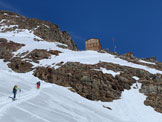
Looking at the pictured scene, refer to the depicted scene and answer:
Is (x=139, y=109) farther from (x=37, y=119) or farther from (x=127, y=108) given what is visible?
(x=37, y=119)

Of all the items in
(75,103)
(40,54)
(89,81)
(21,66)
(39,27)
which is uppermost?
(39,27)

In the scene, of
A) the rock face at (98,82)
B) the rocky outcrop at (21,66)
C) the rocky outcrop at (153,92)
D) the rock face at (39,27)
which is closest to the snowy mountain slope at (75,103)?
the rocky outcrop at (153,92)

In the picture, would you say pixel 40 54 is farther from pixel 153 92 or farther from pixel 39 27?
pixel 39 27

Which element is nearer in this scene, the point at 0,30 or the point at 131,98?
the point at 131,98

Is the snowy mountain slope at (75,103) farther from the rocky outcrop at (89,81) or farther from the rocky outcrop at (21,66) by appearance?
the rocky outcrop at (21,66)

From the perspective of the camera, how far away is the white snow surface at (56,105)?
12.7 metres

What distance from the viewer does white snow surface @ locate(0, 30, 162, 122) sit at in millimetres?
12742

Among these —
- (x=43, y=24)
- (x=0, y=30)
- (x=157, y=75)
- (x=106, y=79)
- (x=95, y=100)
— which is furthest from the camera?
(x=43, y=24)

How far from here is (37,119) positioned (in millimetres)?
11570

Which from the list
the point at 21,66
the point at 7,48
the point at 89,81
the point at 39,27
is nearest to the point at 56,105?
the point at 89,81

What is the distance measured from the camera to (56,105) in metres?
17.6

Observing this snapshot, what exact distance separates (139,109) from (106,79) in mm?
8383

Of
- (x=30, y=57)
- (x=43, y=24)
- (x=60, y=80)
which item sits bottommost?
(x=60, y=80)

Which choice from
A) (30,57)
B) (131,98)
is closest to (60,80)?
(131,98)
